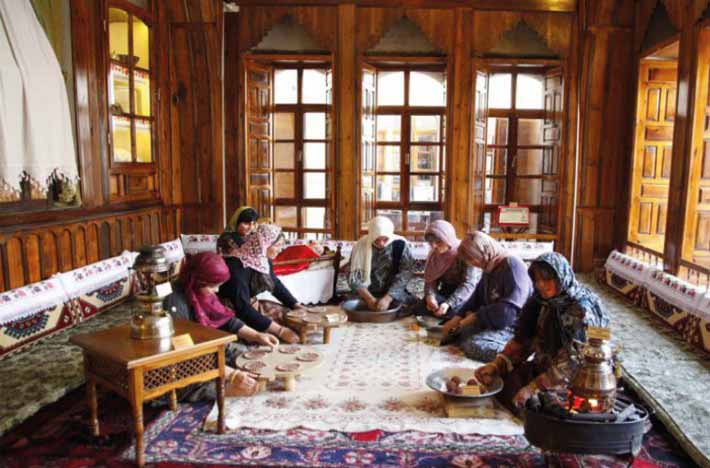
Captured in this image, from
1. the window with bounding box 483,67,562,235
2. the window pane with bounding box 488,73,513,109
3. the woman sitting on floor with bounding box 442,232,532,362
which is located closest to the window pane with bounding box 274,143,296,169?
the window with bounding box 483,67,562,235

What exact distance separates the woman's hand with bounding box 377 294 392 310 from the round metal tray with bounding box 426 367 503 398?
1.50 metres

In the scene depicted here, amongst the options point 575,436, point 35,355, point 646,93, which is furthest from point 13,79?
point 646,93

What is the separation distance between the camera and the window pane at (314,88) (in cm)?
693

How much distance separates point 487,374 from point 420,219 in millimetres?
4082

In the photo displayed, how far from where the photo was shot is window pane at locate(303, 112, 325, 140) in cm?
699

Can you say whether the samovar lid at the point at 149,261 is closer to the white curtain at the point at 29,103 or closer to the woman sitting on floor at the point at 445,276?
the white curtain at the point at 29,103

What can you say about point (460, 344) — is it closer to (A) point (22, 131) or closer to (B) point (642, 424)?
(B) point (642, 424)

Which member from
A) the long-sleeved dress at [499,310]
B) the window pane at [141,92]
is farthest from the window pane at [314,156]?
the long-sleeved dress at [499,310]

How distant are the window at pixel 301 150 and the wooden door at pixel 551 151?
2.48 meters

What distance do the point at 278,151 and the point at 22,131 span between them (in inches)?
135

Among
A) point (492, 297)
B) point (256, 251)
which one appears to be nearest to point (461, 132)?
point (492, 297)

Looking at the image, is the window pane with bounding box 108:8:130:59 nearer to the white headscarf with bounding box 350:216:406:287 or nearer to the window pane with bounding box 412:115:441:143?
the white headscarf with bounding box 350:216:406:287

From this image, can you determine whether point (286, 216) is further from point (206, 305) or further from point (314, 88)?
point (206, 305)

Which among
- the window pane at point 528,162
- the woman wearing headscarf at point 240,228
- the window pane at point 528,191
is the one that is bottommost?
the woman wearing headscarf at point 240,228
